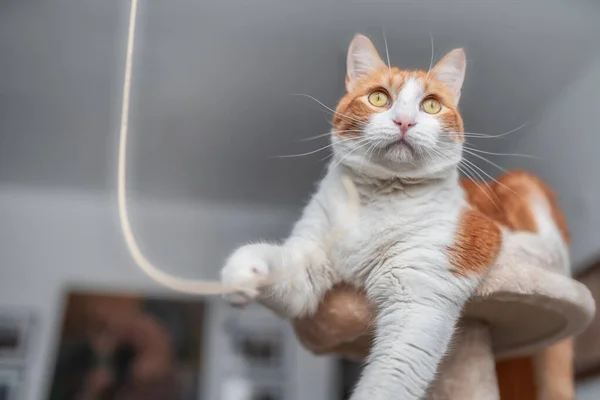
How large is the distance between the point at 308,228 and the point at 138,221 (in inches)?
63.7

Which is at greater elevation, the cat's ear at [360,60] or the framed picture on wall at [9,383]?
the cat's ear at [360,60]

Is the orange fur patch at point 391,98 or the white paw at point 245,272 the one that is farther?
the orange fur patch at point 391,98

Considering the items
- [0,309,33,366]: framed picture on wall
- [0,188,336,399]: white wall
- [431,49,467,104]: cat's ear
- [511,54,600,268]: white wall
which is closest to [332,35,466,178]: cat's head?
[431,49,467,104]: cat's ear

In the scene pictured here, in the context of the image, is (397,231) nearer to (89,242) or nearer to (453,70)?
(453,70)

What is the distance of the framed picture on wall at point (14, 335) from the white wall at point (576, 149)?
74.8 inches

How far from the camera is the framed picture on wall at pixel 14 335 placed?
2.11 meters

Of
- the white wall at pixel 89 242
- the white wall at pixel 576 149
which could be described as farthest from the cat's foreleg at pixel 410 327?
the white wall at pixel 89 242

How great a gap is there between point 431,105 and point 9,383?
1.98 m

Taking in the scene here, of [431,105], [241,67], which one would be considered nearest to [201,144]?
[241,67]

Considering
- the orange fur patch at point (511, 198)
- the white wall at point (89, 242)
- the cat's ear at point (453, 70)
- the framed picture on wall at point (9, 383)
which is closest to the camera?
the cat's ear at point (453, 70)

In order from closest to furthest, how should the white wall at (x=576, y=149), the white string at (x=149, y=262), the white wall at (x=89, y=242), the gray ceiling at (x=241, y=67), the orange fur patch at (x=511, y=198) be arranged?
the white string at (x=149, y=262) < the orange fur patch at (x=511, y=198) < the gray ceiling at (x=241, y=67) < the white wall at (x=576, y=149) < the white wall at (x=89, y=242)

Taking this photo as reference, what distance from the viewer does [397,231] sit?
0.77 meters

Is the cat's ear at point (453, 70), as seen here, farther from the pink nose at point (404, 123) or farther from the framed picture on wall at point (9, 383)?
the framed picture on wall at point (9, 383)

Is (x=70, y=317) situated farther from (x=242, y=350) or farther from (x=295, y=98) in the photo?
(x=295, y=98)
